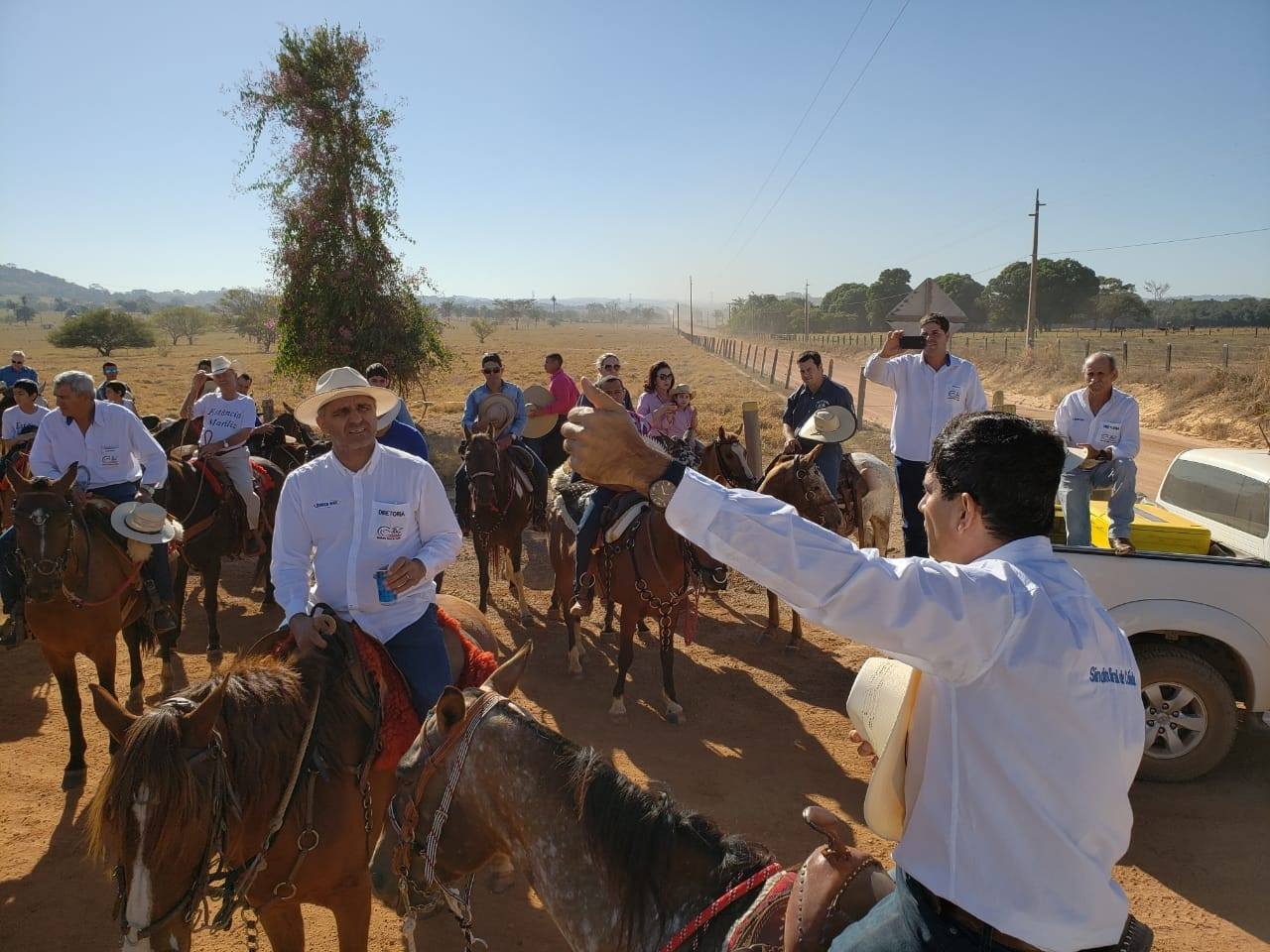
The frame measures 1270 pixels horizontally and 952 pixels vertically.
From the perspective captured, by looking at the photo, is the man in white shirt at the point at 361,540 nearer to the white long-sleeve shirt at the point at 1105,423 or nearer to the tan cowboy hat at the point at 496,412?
the white long-sleeve shirt at the point at 1105,423

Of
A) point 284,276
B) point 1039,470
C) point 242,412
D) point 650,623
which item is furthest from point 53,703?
point 284,276

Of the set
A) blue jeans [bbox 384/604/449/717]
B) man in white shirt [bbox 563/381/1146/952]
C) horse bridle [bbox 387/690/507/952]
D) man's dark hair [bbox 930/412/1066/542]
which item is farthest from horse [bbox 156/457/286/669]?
man's dark hair [bbox 930/412/1066/542]

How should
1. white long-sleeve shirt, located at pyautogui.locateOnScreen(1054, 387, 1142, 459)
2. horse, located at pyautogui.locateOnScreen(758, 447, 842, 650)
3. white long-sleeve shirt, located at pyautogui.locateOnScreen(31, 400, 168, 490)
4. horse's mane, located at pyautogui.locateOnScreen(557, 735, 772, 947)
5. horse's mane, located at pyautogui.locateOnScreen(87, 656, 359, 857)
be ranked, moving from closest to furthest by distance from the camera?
horse's mane, located at pyautogui.locateOnScreen(557, 735, 772, 947)
horse's mane, located at pyautogui.locateOnScreen(87, 656, 359, 857)
white long-sleeve shirt, located at pyautogui.locateOnScreen(31, 400, 168, 490)
white long-sleeve shirt, located at pyautogui.locateOnScreen(1054, 387, 1142, 459)
horse, located at pyautogui.locateOnScreen(758, 447, 842, 650)

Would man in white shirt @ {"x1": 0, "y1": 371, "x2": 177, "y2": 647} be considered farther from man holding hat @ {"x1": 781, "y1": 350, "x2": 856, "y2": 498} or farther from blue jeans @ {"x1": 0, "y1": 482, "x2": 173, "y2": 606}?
man holding hat @ {"x1": 781, "y1": 350, "x2": 856, "y2": 498}

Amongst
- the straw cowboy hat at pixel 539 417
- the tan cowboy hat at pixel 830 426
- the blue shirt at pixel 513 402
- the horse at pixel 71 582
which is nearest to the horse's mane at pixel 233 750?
the horse at pixel 71 582

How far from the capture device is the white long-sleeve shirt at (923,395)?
6270 millimetres

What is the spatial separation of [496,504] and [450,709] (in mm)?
5891

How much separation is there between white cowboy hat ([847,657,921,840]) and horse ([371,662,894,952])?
14 centimetres

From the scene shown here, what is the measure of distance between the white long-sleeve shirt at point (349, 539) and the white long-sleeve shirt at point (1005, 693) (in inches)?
94.8

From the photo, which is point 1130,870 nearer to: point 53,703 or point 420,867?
point 420,867

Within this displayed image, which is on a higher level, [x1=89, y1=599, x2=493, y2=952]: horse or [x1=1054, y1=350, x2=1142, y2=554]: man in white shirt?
[x1=1054, y1=350, x2=1142, y2=554]: man in white shirt

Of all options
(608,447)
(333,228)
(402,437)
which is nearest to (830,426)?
(402,437)

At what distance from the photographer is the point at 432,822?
7.63 ft

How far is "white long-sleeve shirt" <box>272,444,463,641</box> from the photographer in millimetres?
3416
